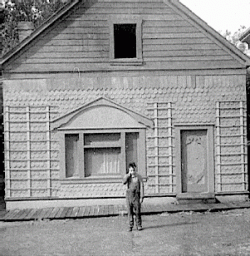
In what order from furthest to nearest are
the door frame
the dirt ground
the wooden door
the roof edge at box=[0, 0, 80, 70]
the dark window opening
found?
the dark window opening, the wooden door, the door frame, the roof edge at box=[0, 0, 80, 70], the dirt ground

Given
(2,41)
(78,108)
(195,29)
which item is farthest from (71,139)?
(2,41)

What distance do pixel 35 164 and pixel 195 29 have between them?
6806 mm

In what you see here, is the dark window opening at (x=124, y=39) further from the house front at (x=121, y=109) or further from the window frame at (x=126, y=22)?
the house front at (x=121, y=109)

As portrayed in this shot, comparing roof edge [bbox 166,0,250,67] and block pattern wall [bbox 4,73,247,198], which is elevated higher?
roof edge [bbox 166,0,250,67]

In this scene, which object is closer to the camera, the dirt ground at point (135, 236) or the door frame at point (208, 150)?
the dirt ground at point (135, 236)

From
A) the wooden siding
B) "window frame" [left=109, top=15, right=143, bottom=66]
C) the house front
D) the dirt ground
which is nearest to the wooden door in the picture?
the house front

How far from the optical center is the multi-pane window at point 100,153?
1512 centimetres

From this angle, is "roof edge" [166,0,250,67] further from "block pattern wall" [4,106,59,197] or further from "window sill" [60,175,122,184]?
"window sill" [60,175,122,184]

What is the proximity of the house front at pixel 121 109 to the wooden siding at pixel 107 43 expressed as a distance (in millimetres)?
32

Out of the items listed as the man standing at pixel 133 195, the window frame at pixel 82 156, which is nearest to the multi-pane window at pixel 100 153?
the window frame at pixel 82 156

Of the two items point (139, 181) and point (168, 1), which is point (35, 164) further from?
point (168, 1)

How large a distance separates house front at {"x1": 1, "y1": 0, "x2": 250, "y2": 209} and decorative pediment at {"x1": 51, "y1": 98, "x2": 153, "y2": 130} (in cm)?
3

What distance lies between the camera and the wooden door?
15.3 metres

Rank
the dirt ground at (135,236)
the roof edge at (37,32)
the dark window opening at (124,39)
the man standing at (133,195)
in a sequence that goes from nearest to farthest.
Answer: the dirt ground at (135,236), the man standing at (133,195), the roof edge at (37,32), the dark window opening at (124,39)
